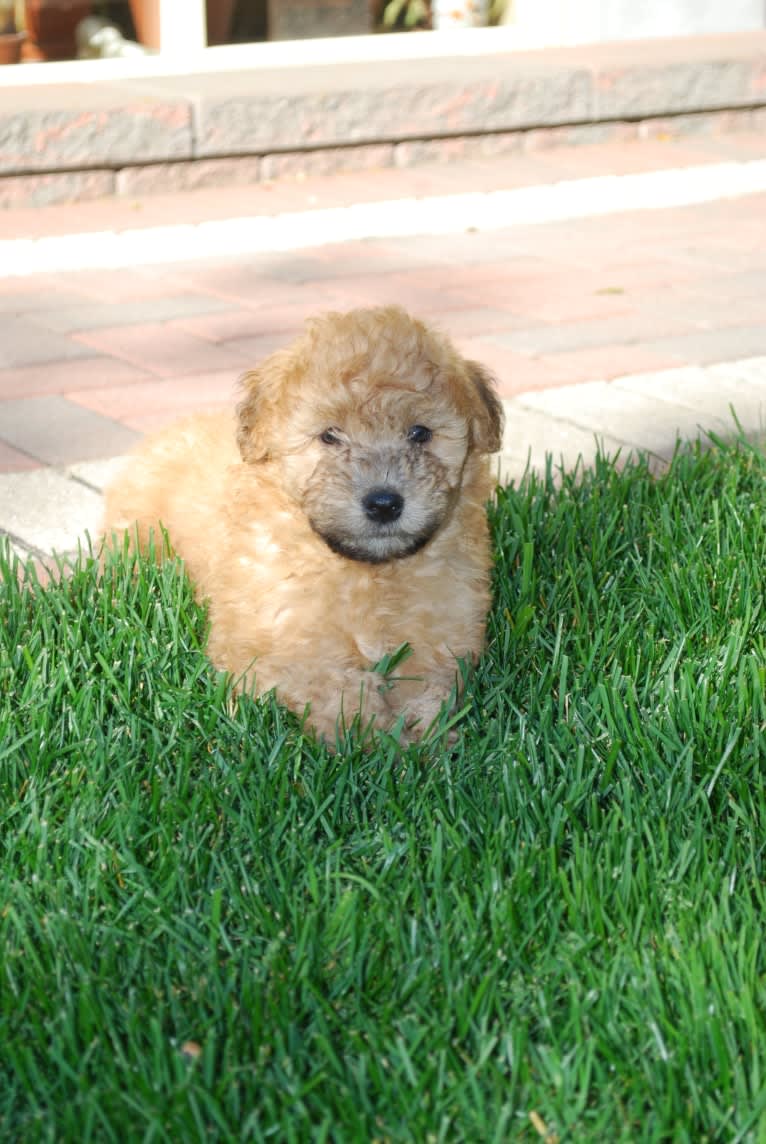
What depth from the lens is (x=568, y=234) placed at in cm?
775

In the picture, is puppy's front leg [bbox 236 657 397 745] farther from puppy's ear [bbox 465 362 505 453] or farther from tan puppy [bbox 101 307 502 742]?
puppy's ear [bbox 465 362 505 453]

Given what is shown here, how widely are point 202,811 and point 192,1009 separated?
1.84 ft

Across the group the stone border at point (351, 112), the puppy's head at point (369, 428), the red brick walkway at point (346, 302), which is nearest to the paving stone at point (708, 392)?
the red brick walkway at point (346, 302)

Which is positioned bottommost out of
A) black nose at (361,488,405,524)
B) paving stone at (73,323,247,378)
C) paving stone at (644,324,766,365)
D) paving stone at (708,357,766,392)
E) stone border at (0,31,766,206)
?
paving stone at (708,357,766,392)

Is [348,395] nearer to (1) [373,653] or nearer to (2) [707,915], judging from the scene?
(1) [373,653]

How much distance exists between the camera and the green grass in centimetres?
231

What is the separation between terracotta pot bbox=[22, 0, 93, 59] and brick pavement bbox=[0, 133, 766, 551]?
1.65 m

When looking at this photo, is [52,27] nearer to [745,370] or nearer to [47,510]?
[745,370]

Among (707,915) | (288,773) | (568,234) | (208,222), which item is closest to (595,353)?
(568,234)

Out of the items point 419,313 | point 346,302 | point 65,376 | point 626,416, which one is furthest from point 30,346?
point 626,416

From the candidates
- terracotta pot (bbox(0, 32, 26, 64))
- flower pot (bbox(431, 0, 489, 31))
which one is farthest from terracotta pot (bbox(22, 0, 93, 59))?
flower pot (bbox(431, 0, 489, 31))

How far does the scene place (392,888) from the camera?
2820 millimetres

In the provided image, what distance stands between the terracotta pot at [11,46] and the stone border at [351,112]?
1.86 feet

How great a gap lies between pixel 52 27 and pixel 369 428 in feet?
22.4
